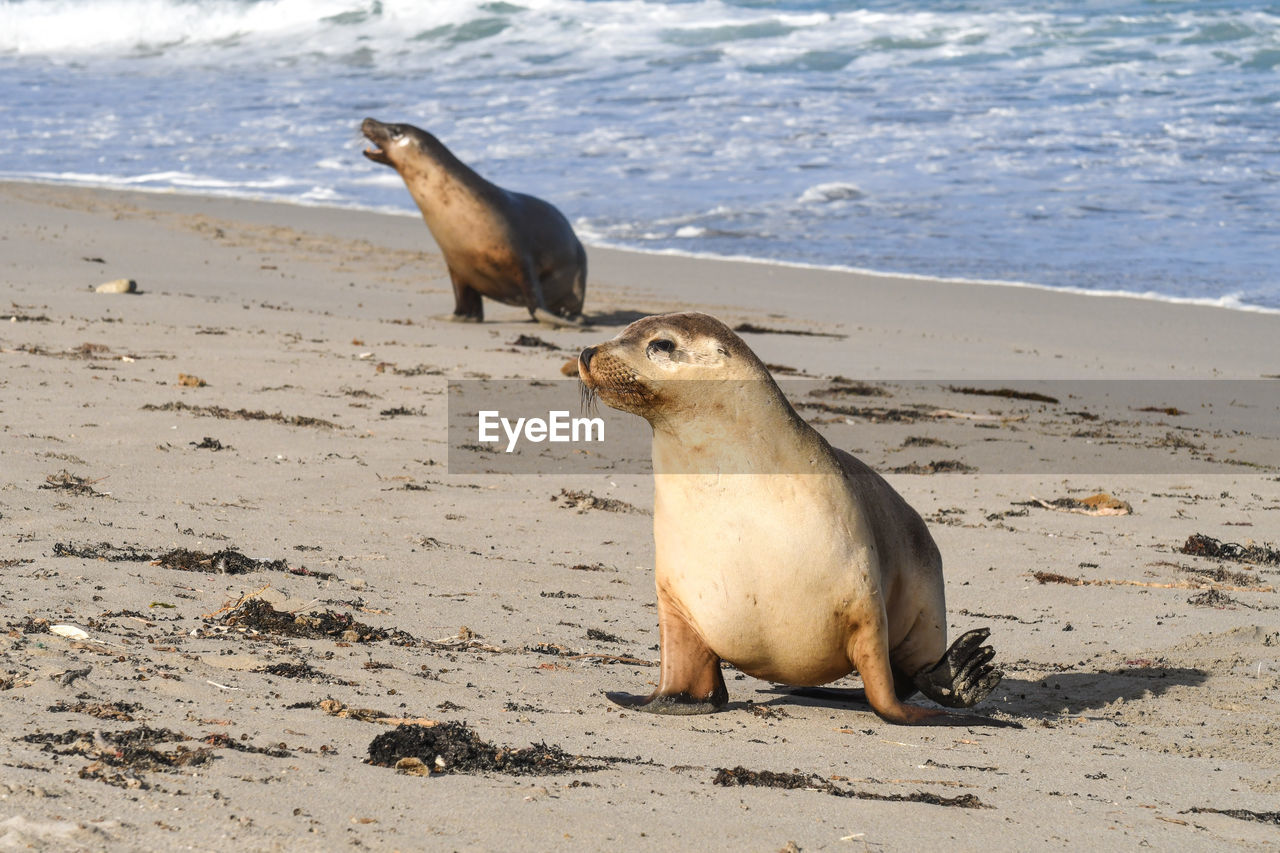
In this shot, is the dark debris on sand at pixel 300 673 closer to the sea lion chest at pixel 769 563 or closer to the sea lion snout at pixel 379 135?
the sea lion chest at pixel 769 563

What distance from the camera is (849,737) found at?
3.83m

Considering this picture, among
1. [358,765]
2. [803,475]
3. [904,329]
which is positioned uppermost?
[803,475]

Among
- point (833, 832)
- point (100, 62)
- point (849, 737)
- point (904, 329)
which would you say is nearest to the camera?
point (833, 832)

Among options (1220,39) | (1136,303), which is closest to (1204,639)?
(1136,303)

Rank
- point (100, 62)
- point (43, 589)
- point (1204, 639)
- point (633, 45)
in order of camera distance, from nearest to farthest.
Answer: point (43, 589)
point (1204, 639)
point (633, 45)
point (100, 62)

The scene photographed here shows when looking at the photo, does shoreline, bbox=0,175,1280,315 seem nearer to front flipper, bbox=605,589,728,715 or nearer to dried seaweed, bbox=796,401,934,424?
dried seaweed, bbox=796,401,934,424

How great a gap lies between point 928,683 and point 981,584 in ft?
5.63

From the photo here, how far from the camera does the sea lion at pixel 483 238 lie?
12109 mm

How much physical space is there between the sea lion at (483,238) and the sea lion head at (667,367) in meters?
8.03

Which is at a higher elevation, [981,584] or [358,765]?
[358,765]

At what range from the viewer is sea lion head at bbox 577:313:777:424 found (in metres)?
3.81

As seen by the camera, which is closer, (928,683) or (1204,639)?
(928,683)

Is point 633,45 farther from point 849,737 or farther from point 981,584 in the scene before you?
point 849,737

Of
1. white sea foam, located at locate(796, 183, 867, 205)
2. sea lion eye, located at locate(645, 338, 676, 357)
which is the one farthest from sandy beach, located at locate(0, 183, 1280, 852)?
white sea foam, located at locate(796, 183, 867, 205)
